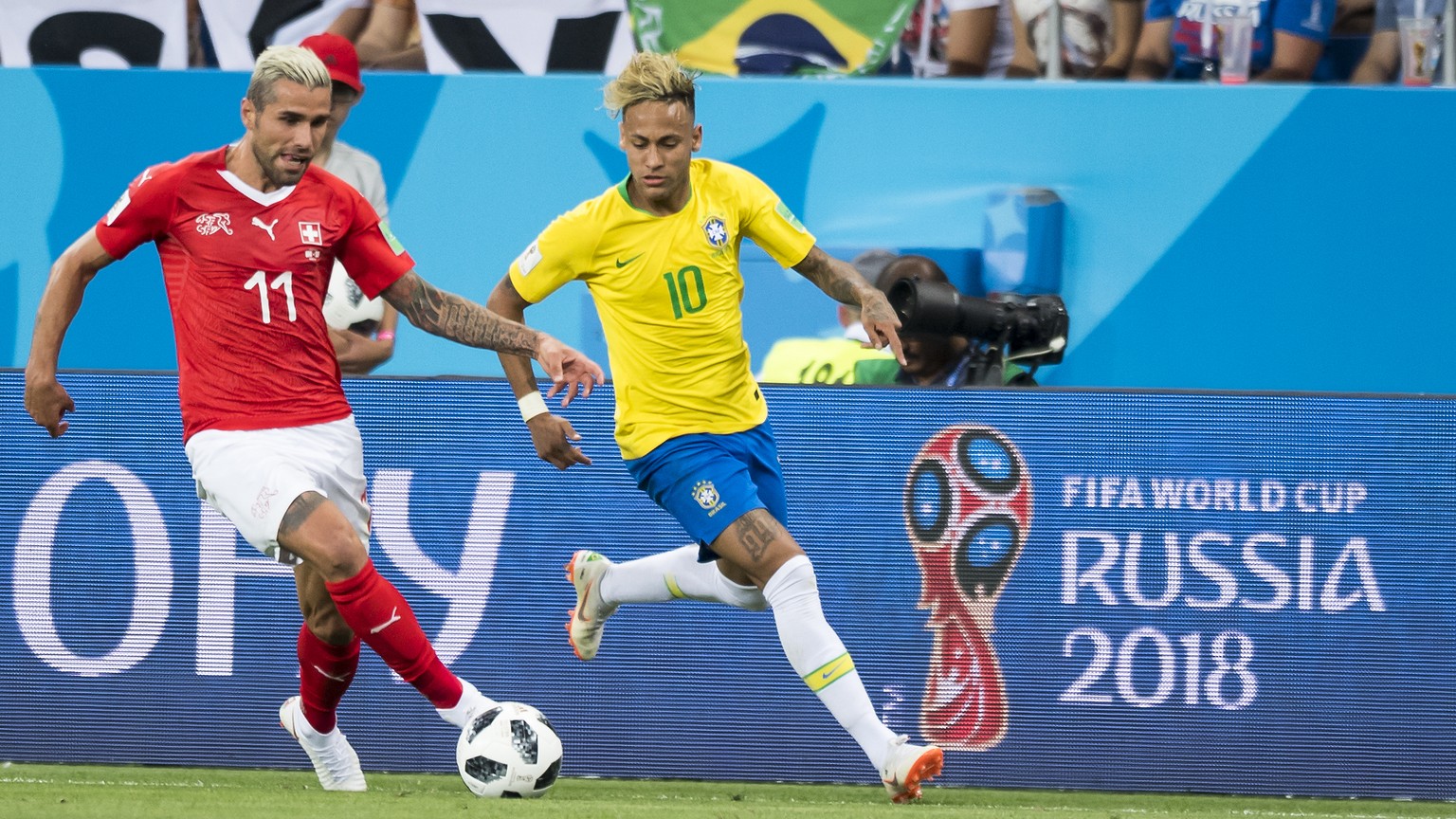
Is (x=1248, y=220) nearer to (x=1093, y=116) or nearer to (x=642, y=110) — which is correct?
(x=1093, y=116)

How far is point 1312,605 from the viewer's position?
19.3 ft

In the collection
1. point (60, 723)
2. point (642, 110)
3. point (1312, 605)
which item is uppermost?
A: point (642, 110)

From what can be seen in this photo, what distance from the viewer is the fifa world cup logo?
19.4 ft

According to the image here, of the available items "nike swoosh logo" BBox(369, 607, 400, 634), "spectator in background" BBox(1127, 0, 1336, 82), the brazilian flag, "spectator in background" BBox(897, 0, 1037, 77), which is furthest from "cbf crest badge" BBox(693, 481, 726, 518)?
"spectator in background" BBox(1127, 0, 1336, 82)

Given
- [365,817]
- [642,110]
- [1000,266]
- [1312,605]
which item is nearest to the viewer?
[365,817]

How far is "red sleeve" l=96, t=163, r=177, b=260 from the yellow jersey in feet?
3.39

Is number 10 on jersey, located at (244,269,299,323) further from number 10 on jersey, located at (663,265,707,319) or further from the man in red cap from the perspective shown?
the man in red cap

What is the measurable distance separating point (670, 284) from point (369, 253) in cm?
88

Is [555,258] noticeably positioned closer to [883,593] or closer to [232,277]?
[232,277]

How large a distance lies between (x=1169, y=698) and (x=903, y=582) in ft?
3.18

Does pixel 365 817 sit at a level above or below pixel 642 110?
below

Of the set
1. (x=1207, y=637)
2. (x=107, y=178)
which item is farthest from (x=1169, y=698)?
(x=107, y=178)

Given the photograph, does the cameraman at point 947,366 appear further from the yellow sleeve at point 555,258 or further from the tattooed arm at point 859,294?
the yellow sleeve at point 555,258

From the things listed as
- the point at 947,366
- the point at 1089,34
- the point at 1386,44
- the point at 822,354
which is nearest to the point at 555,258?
the point at 947,366
